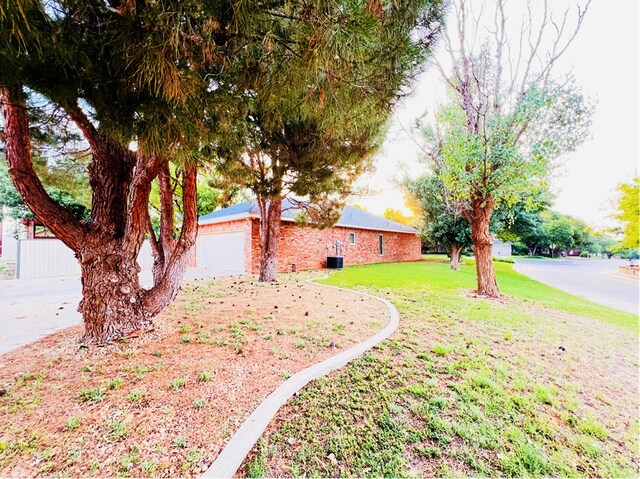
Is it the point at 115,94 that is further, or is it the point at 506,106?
the point at 506,106

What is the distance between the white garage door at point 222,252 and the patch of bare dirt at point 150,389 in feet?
27.2

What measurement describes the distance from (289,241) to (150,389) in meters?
11.0

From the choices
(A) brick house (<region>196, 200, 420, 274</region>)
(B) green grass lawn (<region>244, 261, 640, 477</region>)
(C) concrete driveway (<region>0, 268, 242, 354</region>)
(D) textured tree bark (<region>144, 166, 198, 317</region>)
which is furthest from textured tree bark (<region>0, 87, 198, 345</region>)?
(A) brick house (<region>196, 200, 420, 274</region>)

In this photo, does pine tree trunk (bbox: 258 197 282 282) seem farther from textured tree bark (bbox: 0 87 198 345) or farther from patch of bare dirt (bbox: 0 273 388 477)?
textured tree bark (bbox: 0 87 198 345)

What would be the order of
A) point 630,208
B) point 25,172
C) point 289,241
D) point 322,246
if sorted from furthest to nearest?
point 630,208
point 322,246
point 289,241
point 25,172

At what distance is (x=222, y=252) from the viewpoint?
14203 mm

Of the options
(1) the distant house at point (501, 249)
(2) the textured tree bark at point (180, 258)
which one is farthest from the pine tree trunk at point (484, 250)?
(1) the distant house at point (501, 249)

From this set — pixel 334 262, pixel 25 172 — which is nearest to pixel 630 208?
pixel 334 262

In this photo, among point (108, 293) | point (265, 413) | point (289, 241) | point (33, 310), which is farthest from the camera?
point (289, 241)

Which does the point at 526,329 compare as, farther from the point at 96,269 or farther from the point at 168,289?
the point at 96,269

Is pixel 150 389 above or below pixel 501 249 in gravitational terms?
below

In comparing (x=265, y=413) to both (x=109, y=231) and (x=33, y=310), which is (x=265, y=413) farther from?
(x=33, y=310)

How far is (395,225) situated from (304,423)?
2050 centimetres

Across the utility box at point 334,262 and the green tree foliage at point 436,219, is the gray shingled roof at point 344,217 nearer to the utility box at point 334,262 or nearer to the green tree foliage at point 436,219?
the utility box at point 334,262
